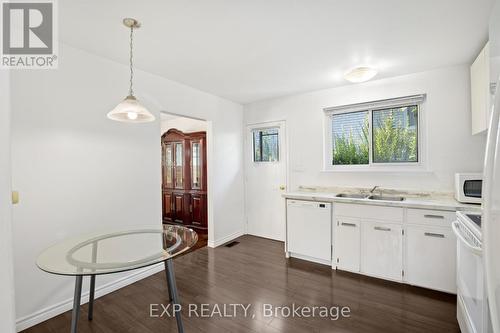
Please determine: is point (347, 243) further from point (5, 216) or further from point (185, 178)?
point (185, 178)

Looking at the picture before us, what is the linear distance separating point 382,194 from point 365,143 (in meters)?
0.76

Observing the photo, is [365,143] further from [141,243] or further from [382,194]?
[141,243]

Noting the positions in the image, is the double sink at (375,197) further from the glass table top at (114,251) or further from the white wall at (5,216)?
the white wall at (5,216)

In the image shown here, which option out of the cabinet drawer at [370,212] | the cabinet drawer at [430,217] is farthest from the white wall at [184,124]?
the cabinet drawer at [430,217]

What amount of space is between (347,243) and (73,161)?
119 inches

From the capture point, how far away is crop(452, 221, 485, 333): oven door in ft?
4.23

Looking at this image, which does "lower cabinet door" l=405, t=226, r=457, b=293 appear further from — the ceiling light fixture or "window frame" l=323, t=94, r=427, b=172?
the ceiling light fixture

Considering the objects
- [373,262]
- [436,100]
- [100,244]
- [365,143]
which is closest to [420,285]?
[373,262]

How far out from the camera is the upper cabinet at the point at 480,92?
1.98 m

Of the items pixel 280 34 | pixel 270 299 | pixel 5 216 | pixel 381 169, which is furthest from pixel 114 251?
pixel 381 169

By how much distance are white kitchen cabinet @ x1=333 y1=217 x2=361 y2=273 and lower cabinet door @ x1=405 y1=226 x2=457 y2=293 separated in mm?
485

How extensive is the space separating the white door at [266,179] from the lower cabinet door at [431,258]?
6.11 feet

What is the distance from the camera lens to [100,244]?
1.76m

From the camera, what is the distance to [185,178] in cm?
456
